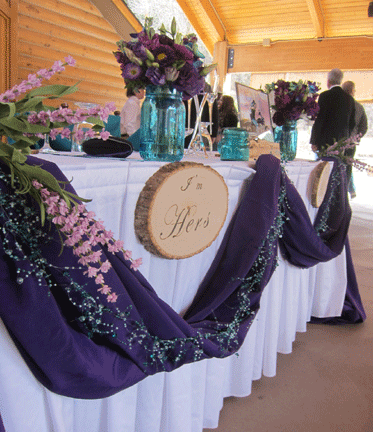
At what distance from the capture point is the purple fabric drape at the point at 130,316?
2.21 feet

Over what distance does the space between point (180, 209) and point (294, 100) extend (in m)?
1.40

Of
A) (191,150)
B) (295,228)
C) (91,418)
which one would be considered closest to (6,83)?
(191,150)

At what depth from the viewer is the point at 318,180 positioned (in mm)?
1966

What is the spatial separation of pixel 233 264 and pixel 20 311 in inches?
30.3

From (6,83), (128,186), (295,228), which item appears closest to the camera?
(128,186)

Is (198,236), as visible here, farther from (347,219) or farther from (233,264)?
(347,219)

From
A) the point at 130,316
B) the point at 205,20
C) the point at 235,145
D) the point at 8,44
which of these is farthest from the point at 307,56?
the point at 130,316

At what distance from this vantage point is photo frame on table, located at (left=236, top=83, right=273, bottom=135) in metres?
1.92

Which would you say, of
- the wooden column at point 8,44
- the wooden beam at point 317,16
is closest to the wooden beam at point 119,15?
the wooden column at point 8,44

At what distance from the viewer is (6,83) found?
4.86 meters

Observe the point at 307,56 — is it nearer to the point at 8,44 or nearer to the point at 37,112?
the point at 8,44

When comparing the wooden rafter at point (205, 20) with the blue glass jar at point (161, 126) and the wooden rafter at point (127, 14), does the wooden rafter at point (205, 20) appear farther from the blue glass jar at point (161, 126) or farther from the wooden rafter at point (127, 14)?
the blue glass jar at point (161, 126)

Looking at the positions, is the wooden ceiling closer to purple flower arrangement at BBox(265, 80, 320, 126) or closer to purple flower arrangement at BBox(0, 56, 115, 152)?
purple flower arrangement at BBox(265, 80, 320, 126)

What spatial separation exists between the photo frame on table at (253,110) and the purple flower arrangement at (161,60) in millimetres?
808
